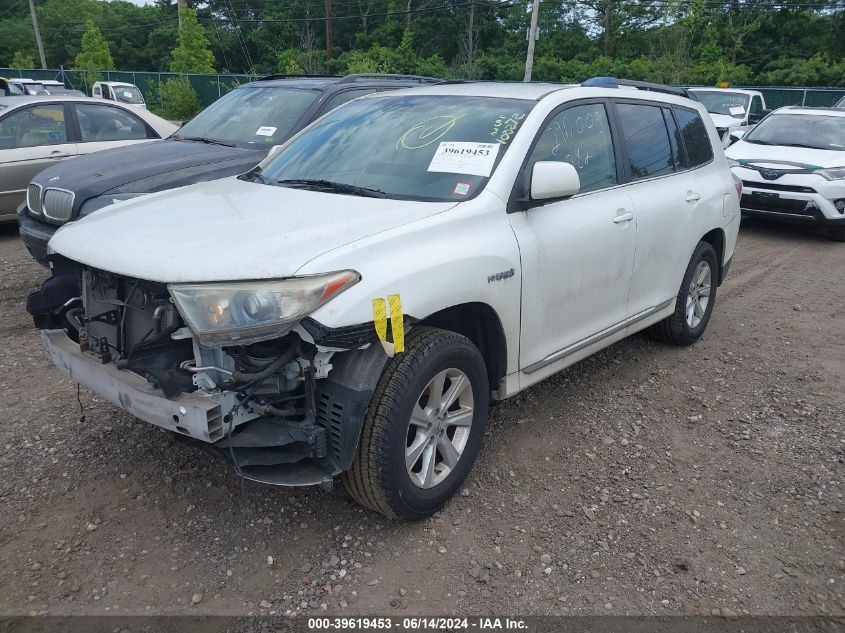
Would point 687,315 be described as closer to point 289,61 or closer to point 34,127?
point 34,127

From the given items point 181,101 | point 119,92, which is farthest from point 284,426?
point 181,101

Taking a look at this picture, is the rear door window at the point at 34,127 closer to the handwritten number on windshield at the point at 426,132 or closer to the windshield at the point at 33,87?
the handwritten number on windshield at the point at 426,132

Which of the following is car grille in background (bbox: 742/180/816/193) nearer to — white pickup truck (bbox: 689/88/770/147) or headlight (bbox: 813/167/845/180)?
headlight (bbox: 813/167/845/180)

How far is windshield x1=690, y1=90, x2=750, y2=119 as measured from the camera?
16.4 metres

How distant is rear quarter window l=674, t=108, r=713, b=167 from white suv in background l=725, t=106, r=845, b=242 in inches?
185

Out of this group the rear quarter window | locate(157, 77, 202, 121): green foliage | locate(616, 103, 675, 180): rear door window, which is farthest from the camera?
locate(157, 77, 202, 121): green foliage

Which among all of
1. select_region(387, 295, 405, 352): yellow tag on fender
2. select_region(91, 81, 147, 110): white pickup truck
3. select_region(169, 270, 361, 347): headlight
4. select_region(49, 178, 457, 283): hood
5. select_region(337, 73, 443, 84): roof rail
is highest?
select_region(337, 73, 443, 84): roof rail

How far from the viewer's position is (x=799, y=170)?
9.34m

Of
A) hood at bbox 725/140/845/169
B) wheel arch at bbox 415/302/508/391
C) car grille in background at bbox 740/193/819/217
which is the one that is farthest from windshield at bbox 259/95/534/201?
hood at bbox 725/140/845/169

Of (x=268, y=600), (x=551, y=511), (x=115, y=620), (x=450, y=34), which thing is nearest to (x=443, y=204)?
(x=551, y=511)

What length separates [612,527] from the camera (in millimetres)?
3283

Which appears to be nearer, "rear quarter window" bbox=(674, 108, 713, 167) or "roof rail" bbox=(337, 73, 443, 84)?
"rear quarter window" bbox=(674, 108, 713, 167)

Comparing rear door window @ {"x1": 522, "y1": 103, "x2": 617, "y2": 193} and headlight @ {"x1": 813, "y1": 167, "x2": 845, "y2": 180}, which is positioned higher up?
rear door window @ {"x1": 522, "y1": 103, "x2": 617, "y2": 193}

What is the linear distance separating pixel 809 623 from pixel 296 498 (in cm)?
219
